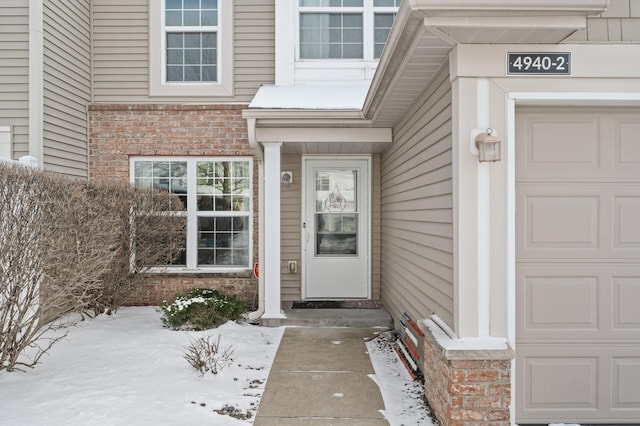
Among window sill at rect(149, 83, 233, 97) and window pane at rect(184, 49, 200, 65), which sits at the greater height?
window pane at rect(184, 49, 200, 65)

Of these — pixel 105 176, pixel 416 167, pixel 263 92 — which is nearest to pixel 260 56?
pixel 263 92

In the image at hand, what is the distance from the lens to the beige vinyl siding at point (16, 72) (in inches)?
222

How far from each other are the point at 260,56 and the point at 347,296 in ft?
13.4

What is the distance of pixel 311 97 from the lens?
566cm

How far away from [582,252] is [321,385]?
2.38m

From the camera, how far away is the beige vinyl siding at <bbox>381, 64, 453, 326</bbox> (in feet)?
10.7

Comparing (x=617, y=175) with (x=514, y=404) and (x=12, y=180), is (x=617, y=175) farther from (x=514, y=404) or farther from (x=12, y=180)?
(x=12, y=180)

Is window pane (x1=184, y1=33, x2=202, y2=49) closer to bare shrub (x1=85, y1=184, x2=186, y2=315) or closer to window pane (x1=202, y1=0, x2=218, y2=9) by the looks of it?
window pane (x1=202, y1=0, x2=218, y2=9)

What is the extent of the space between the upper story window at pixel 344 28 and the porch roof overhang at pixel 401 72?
36.3 inches

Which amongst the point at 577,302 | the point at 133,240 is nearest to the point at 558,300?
the point at 577,302

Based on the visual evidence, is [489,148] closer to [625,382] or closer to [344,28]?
[625,382]

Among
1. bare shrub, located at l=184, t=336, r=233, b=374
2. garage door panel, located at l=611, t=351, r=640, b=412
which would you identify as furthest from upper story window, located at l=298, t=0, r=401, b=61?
garage door panel, located at l=611, t=351, r=640, b=412

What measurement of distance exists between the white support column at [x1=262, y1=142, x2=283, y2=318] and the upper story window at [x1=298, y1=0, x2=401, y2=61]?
2.07 meters

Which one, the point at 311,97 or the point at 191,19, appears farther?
the point at 191,19
